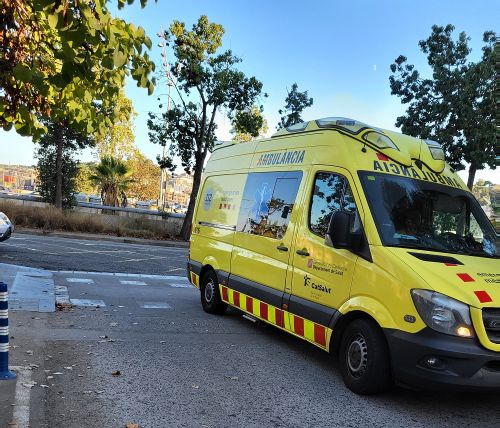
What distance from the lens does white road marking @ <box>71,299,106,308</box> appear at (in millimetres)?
8062

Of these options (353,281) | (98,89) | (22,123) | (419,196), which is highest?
(98,89)

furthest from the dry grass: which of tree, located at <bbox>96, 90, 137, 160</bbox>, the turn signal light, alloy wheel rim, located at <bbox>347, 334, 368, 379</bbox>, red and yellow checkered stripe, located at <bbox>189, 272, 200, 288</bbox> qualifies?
tree, located at <bbox>96, 90, 137, 160</bbox>

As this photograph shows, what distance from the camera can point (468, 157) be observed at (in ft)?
63.0

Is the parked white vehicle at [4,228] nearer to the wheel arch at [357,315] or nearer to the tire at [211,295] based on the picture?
→ the tire at [211,295]

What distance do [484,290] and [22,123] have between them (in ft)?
15.0

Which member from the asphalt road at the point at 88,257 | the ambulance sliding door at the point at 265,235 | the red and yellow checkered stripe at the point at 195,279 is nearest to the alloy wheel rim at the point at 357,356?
the ambulance sliding door at the point at 265,235

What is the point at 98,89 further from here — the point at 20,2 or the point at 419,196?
the point at 419,196

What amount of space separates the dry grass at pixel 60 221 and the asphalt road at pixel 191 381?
46.5ft

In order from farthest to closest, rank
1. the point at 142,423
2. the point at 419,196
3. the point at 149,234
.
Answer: the point at 149,234, the point at 419,196, the point at 142,423

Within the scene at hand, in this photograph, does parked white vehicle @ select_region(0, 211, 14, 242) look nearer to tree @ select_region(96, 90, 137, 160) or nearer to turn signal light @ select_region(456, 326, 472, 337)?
turn signal light @ select_region(456, 326, 472, 337)

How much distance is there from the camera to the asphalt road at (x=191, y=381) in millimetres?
4094

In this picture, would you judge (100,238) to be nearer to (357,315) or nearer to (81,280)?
(81,280)

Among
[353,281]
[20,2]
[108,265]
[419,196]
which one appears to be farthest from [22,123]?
Answer: [108,265]

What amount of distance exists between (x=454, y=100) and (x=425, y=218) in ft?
52.1
